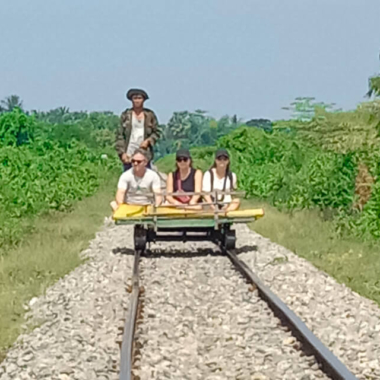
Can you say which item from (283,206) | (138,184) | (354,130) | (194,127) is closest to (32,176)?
(283,206)

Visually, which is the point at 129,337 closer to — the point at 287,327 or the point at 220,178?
the point at 287,327

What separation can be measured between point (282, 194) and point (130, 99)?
31.7 ft

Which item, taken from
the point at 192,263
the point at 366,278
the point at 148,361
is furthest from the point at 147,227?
the point at 148,361

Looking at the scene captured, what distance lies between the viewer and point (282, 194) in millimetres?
23078

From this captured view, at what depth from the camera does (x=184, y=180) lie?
1348 centimetres

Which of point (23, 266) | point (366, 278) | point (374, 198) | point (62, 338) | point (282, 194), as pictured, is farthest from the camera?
point (282, 194)

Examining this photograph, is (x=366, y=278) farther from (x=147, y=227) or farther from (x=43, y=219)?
(x=43, y=219)

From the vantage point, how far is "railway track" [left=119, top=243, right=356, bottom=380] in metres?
6.52

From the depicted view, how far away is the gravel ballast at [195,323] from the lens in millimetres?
6891

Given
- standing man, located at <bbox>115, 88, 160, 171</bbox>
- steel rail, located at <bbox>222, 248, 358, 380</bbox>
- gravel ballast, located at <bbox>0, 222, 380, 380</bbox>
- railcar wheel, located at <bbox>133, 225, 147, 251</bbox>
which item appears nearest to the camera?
steel rail, located at <bbox>222, 248, 358, 380</bbox>

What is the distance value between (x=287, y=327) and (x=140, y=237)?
531 cm

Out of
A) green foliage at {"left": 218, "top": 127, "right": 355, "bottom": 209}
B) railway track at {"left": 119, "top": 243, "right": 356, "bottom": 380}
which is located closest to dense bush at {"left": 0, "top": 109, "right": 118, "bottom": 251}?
green foliage at {"left": 218, "top": 127, "right": 355, "bottom": 209}

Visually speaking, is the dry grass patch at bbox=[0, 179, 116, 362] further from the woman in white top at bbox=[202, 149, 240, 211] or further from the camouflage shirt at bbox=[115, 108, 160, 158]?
the woman in white top at bbox=[202, 149, 240, 211]

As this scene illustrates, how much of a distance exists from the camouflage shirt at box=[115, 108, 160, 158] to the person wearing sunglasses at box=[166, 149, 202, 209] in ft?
2.81
